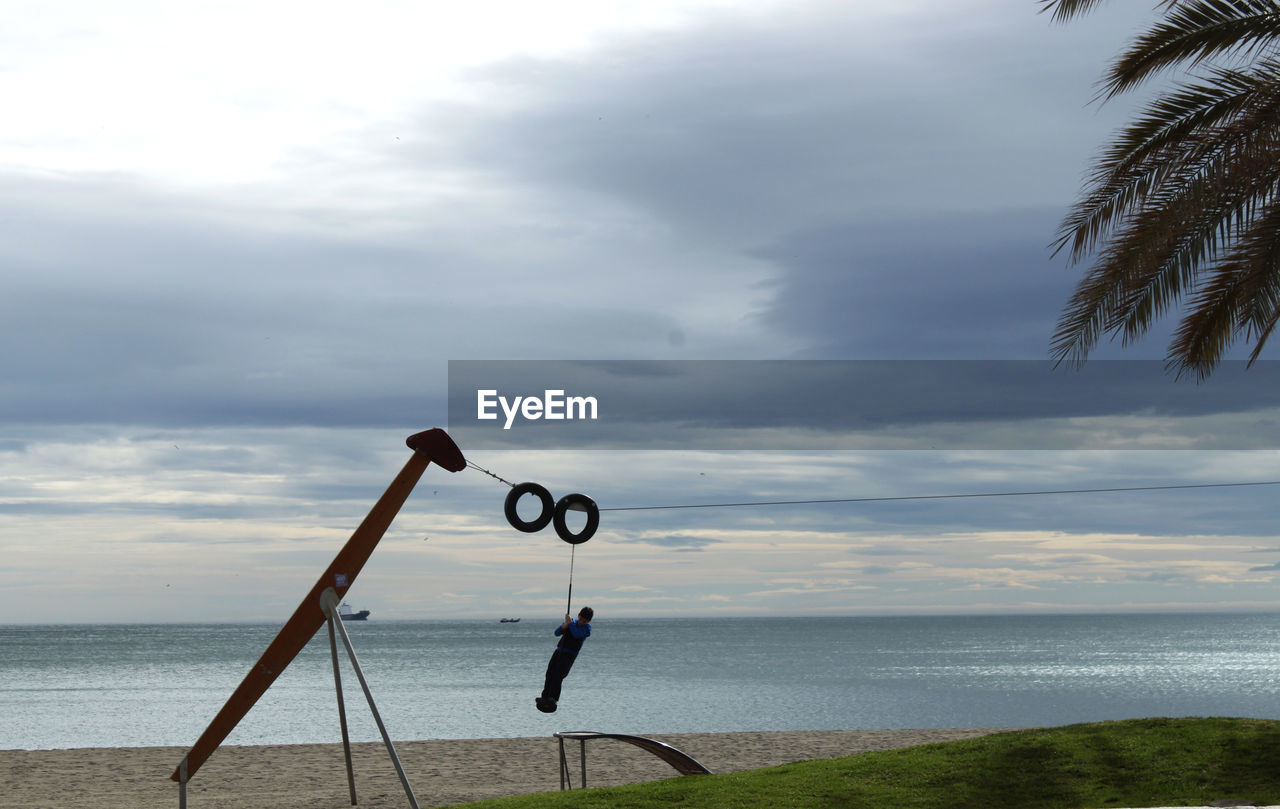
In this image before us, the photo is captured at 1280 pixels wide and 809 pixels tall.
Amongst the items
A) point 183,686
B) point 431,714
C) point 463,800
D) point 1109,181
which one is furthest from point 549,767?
point 183,686

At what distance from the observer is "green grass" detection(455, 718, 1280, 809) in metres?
9.45

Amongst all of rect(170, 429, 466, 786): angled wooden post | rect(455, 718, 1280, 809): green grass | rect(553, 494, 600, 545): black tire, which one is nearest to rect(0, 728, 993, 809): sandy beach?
rect(170, 429, 466, 786): angled wooden post

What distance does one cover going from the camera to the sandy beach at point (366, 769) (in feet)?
52.3

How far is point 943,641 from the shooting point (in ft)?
482

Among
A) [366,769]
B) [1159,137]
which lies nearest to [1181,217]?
[1159,137]

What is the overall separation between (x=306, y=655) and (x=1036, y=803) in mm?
109232

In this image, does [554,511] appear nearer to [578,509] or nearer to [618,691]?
[578,509]

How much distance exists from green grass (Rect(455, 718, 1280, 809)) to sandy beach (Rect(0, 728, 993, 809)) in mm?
5562

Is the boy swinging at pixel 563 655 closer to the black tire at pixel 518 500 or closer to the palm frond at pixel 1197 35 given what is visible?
the black tire at pixel 518 500

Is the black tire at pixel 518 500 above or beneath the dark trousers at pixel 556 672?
above

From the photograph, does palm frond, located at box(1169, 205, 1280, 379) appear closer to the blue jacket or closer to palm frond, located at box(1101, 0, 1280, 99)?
palm frond, located at box(1101, 0, 1280, 99)

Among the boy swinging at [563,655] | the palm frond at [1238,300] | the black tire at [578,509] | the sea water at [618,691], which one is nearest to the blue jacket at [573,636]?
the boy swinging at [563,655]

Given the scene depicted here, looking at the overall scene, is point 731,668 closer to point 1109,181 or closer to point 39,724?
point 39,724

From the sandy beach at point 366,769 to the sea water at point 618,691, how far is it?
14.6m
